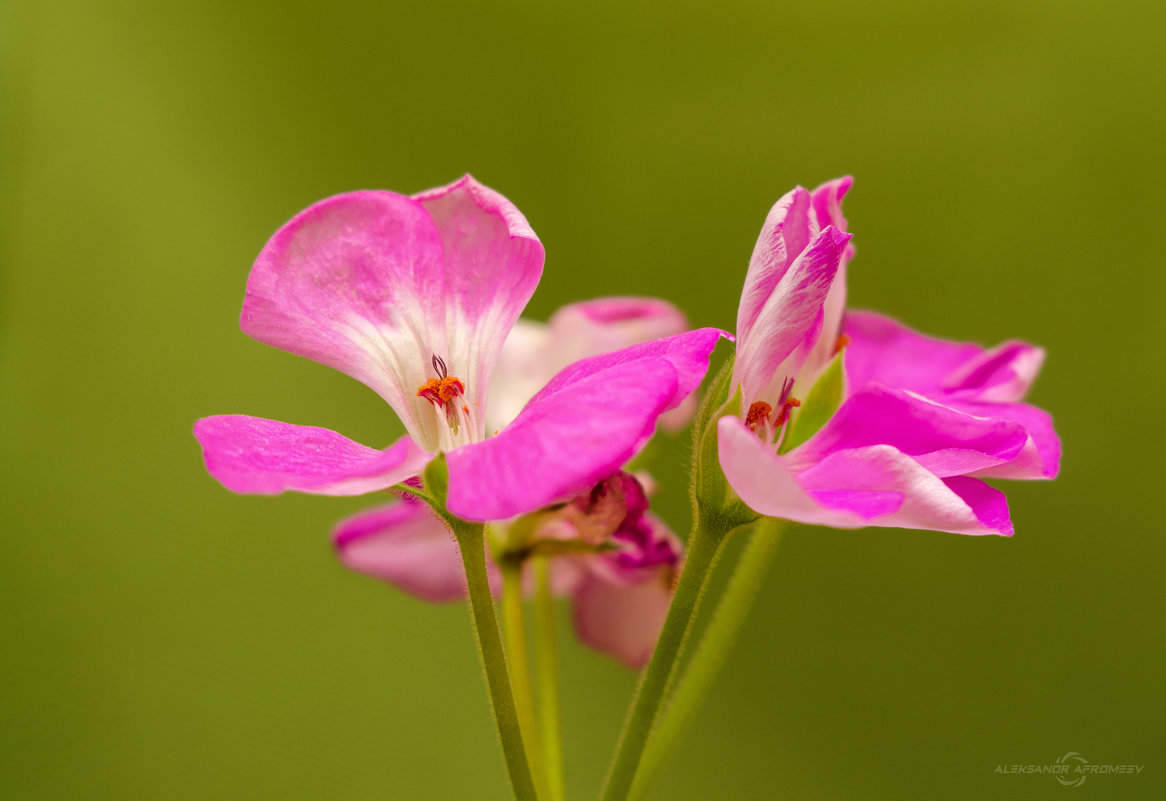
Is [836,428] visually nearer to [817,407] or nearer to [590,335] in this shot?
[817,407]

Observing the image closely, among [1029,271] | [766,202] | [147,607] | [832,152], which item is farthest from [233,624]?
[1029,271]

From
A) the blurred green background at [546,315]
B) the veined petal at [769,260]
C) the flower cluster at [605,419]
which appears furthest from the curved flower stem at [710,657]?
the blurred green background at [546,315]

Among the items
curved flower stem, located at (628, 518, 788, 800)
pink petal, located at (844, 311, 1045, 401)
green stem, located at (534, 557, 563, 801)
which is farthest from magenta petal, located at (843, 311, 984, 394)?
green stem, located at (534, 557, 563, 801)

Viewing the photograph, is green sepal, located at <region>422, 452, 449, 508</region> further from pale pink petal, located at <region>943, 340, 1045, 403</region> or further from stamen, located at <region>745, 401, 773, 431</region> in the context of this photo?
pale pink petal, located at <region>943, 340, 1045, 403</region>

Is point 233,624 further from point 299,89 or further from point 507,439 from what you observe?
point 507,439

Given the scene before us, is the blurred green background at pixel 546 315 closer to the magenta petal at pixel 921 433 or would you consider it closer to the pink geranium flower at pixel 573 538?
the pink geranium flower at pixel 573 538
